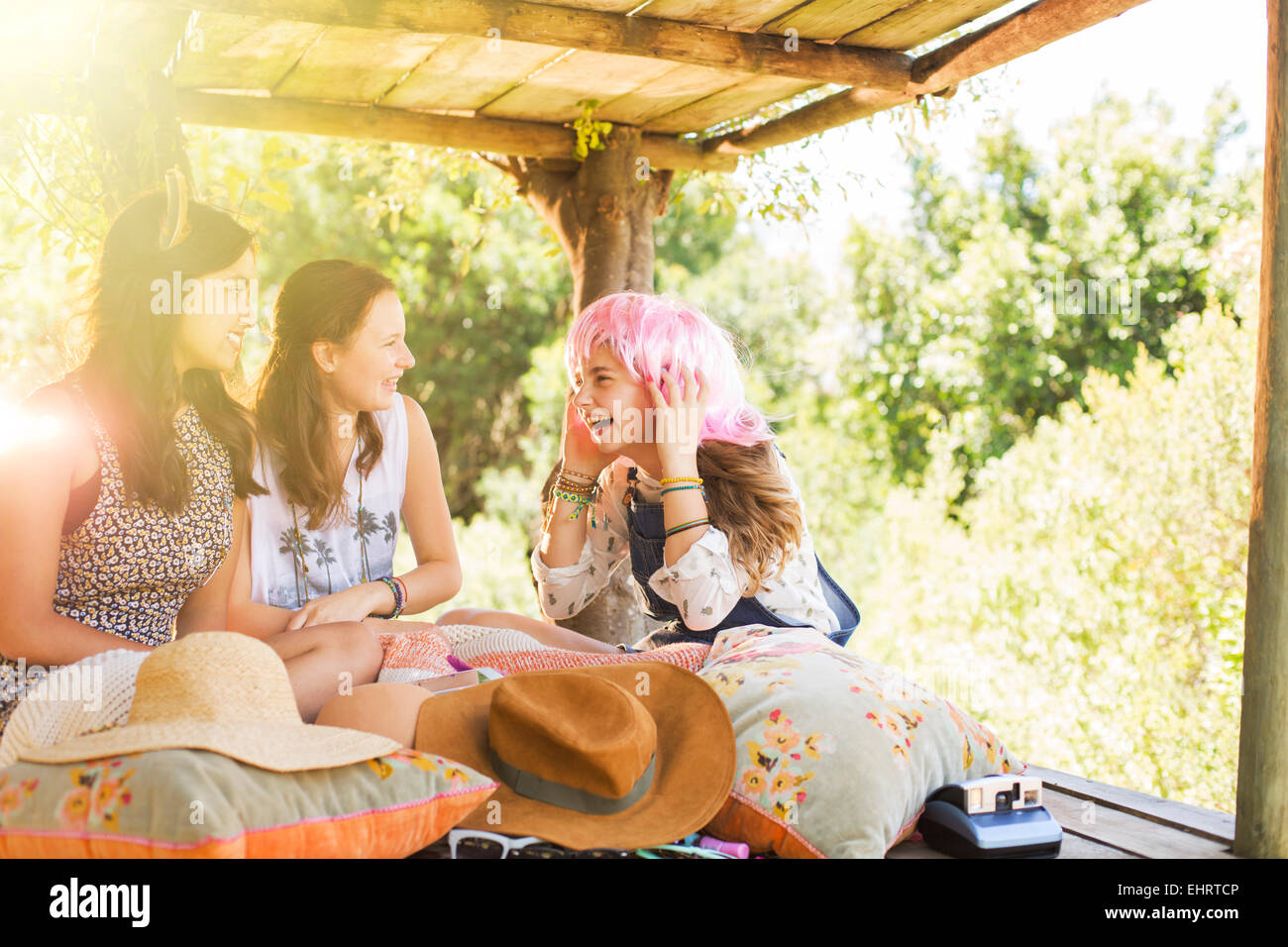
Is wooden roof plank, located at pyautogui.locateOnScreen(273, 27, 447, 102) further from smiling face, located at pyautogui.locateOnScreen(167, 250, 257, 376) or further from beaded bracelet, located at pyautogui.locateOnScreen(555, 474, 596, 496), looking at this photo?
beaded bracelet, located at pyautogui.locateOnScreen(555, 474, 596, 496)

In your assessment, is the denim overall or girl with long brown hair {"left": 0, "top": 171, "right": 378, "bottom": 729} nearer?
girl with long brown hair {"left": 0, "top": 171, "right": 378, "bottom": 729}

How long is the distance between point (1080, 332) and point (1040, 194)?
2266 millimetres

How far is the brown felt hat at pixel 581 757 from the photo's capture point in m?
2.03

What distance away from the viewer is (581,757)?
2041mm

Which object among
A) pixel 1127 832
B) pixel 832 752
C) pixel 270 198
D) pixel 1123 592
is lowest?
pixel 1123 592

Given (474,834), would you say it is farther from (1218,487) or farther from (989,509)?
(989,509)

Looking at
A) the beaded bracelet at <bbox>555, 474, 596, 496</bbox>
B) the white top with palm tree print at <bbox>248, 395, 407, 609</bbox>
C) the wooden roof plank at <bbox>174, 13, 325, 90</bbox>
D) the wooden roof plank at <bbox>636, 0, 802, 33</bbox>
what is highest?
the wooden roof plank at <bbox>636, 0, 802, 33</bbox>

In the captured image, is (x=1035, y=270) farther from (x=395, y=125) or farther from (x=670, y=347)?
(x=670, y=347)

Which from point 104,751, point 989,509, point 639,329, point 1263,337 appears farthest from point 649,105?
point 989,509

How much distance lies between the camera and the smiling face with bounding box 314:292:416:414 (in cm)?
309

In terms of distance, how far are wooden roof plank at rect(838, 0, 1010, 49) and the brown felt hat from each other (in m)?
2.22

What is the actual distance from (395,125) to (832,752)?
10.2ft

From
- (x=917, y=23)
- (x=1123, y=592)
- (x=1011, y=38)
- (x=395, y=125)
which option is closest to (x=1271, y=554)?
(x=1011, y=38)

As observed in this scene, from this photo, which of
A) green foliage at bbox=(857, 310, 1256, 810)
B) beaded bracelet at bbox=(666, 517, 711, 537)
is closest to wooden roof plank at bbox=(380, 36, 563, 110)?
beaded bracelet at bbox=(666, 517, 711, 537)
